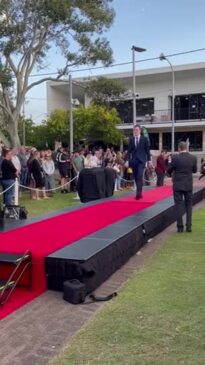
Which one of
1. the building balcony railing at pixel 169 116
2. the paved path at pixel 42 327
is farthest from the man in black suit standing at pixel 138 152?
the building balcony railing at pixel 169 116

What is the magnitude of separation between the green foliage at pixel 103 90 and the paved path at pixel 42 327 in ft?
54.8

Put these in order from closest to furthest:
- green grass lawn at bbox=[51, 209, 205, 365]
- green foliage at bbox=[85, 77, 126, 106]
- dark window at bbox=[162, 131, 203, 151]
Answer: green grass lawn at bbox=[51, 209, 205, 365], green foliage at bbox=[85, 77, 126, 106], dark window at bbox=[162, 131, 203, 151]

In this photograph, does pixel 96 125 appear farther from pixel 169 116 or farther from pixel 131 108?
pixel 131 108

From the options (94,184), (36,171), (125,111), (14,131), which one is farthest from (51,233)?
(125,111)

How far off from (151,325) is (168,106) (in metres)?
42.6

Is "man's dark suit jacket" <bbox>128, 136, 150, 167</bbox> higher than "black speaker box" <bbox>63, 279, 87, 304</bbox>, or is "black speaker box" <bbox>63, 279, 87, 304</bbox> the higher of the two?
"man's dark suit jacket" <bbox>128, 136, 150, 167</bbox>

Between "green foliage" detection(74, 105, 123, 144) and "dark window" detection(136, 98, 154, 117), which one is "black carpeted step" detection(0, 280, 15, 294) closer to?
"green foliage" detection(74, 105, 123, 144)

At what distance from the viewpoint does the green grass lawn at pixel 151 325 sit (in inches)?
149

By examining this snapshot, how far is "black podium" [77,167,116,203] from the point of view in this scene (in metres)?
13.1

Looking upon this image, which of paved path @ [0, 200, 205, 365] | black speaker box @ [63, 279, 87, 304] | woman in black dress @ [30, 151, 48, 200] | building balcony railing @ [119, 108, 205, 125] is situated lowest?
paved path @ [0, 200, 205, 365]

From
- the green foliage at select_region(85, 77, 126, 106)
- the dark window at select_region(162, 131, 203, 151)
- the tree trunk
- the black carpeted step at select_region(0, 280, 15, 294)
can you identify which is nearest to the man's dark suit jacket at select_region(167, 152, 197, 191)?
the black carpeted step at select_region(0, 280, 15, 294)

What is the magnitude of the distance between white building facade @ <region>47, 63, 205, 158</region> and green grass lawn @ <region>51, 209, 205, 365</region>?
123 ft

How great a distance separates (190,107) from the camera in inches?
1758

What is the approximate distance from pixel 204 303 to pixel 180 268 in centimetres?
148
